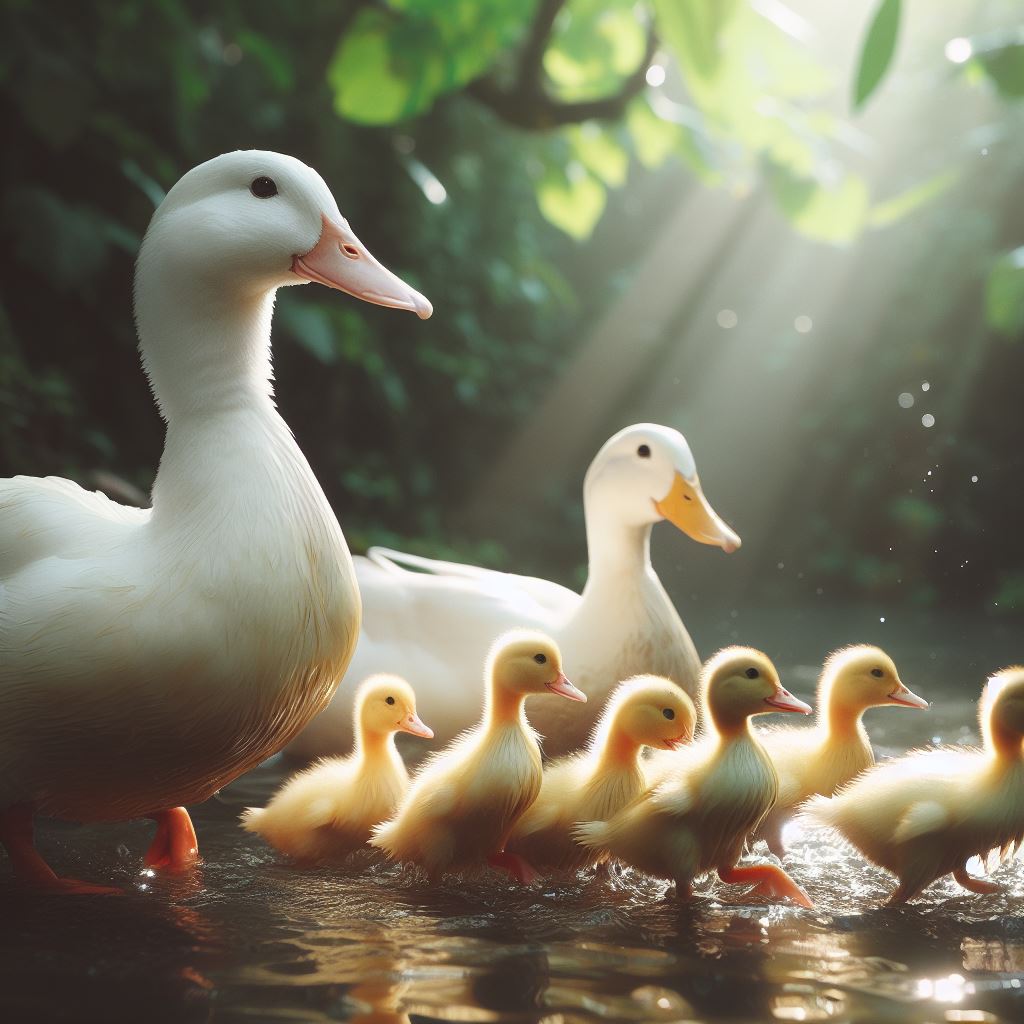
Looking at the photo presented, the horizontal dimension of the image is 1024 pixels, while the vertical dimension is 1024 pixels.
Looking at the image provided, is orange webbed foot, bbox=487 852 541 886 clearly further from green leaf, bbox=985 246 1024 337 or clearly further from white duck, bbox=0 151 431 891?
green leaf, bbox=985 246 1024 337

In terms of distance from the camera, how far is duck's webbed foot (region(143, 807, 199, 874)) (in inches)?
90.2

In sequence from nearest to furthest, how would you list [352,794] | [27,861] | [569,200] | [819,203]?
[27,861], [352,794], [819,203], [569,200]

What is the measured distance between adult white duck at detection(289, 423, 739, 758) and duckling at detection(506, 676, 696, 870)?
1.89ft

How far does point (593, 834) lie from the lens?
224 centimetres

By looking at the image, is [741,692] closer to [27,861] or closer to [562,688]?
[562,688]

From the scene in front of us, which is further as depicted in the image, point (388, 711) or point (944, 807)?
point (388, 711)

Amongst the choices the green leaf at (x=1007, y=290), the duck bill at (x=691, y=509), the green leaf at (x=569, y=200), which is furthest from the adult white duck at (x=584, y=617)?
the green leaf at (x=569, y=200)

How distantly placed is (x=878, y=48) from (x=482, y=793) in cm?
133

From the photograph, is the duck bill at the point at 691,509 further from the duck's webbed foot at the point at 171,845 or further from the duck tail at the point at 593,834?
the duck's webbed foot at the point at 171,845

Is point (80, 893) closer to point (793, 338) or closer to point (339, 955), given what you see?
point (339, 955)

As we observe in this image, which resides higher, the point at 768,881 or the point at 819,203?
the point at 819,203

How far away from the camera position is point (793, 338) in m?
10.9

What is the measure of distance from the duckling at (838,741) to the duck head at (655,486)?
0.57 m

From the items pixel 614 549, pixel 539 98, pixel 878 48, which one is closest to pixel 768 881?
pixel 614 549
